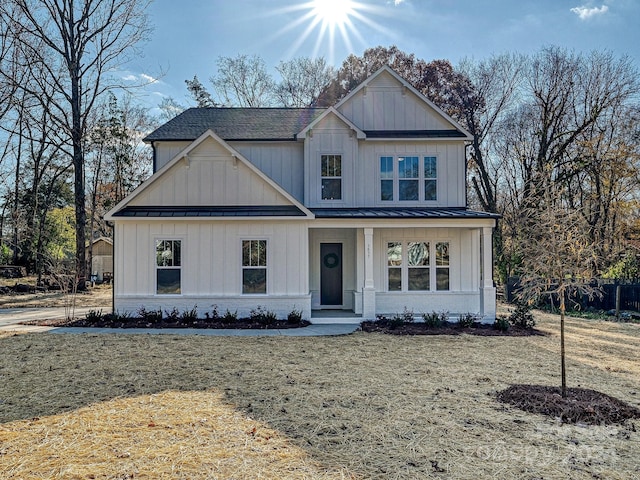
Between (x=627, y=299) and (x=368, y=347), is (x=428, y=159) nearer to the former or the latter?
(x=368, y=347)

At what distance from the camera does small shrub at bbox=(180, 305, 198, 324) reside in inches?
496

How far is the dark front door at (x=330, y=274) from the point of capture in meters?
15.2

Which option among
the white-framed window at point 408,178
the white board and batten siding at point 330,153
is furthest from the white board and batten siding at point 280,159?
the white-framed window at point 408,178

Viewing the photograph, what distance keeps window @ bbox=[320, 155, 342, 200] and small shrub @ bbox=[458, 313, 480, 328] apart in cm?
558

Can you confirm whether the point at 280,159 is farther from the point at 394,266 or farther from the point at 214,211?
the point at 394,266

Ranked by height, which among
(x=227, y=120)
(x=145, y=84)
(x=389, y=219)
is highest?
(x=145, y=84)

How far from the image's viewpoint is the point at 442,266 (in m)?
14.4

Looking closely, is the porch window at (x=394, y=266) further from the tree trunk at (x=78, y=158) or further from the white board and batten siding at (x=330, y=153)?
the tree trunk at (x=78, y=158)

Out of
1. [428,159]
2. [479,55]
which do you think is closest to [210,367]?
[428,159]

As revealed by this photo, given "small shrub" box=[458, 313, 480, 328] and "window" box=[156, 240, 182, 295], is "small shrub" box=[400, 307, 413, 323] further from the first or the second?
"window" box=[156, 240, 182, 295]

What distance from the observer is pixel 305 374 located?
7555 millimetres

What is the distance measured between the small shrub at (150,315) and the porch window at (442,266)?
342 inches

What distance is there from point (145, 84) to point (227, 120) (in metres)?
11.2

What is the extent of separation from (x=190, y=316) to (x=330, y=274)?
4.96 metres
